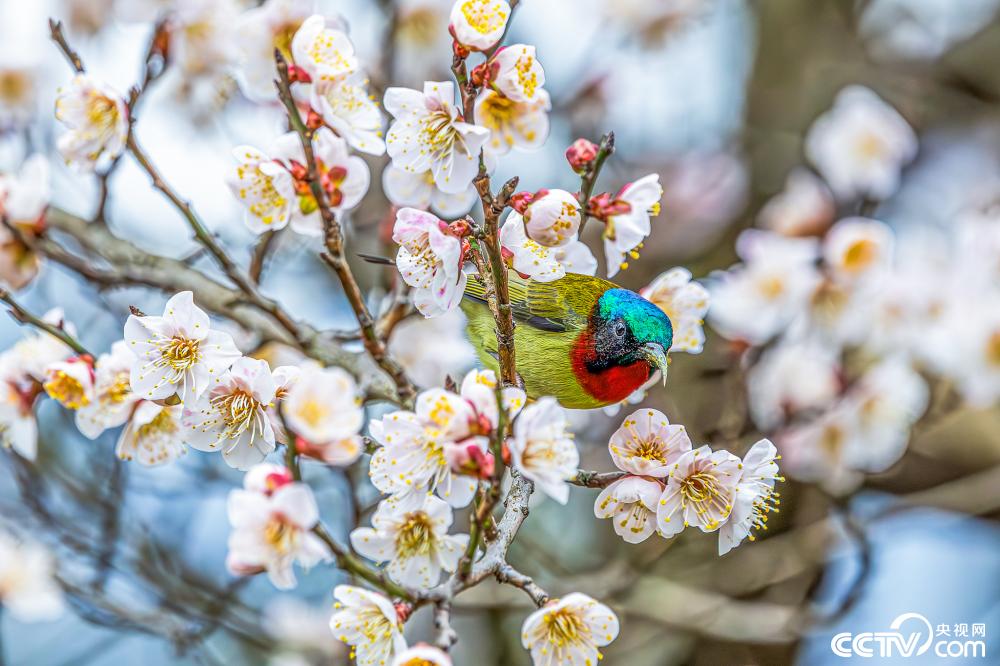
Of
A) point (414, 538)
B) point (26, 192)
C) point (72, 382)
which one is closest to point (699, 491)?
point (414, 538)

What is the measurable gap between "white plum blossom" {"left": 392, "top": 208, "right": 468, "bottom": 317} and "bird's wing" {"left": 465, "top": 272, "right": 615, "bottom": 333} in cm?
99

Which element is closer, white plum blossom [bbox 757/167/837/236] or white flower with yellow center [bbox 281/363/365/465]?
white flower with yellow center [bbox 281/363/365/465]

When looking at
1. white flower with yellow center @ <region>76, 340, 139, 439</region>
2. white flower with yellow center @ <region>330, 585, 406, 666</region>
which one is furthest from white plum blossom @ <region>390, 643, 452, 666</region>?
white flower with yellow center @ <region>76, 340, 139, 439</region>

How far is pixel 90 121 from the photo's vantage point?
2.13 m

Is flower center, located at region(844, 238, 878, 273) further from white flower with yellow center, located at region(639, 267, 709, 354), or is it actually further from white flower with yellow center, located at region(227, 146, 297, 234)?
white flower with yellow center, located at region(227, 146, 297, 234)

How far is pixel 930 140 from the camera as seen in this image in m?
4.68

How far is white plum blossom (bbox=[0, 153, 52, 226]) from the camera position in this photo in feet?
7.72

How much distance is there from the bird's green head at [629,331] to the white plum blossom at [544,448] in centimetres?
92

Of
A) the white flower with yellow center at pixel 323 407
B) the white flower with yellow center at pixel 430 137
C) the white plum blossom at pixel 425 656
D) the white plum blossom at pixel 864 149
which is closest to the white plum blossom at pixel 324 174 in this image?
the white flower with yellow center at pixel 430 137

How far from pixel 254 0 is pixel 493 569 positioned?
264 centimetres

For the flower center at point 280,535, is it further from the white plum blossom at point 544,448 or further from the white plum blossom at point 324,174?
the white plum blossom at point 324,174

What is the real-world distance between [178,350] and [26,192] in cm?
106

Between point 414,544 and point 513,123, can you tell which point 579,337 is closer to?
point 513,123

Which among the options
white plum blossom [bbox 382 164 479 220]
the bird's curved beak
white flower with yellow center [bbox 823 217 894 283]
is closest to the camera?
white plum blossom [bbox 382 164 479 220]
